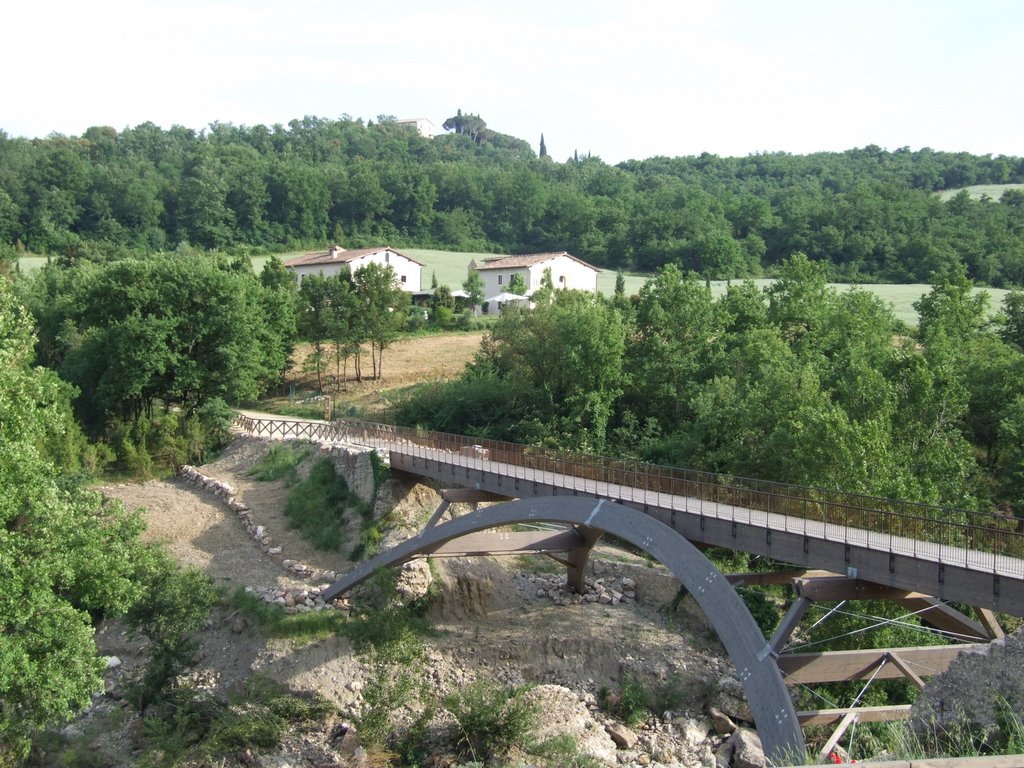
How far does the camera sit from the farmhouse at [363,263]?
232 ft

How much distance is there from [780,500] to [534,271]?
45589mm

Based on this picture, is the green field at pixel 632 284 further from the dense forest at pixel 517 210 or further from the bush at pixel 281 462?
the bush at pixel 281 462

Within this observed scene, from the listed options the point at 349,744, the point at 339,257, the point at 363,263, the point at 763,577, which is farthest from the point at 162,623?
the point at 339,257

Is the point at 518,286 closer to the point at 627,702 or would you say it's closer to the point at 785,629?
the point at 627,702

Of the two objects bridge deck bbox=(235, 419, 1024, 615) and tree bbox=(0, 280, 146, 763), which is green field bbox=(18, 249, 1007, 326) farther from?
tree bbox=(0, 280, 146, 763)

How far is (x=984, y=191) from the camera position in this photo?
101 meters

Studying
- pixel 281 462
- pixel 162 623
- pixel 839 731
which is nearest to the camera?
pixel 839 731

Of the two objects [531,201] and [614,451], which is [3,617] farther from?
[531,201]

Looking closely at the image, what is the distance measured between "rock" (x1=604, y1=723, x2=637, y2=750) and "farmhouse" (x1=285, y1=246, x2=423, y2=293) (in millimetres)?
49101

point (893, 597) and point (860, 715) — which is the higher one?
point (893, 597)

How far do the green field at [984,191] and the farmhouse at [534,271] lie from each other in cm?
4853

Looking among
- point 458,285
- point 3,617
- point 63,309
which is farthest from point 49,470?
point 458,285

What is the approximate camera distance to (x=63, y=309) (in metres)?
51.9

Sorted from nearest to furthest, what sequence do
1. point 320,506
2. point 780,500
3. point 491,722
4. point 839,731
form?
point 839,731
point 491,722
point 780,500
point 320,506
